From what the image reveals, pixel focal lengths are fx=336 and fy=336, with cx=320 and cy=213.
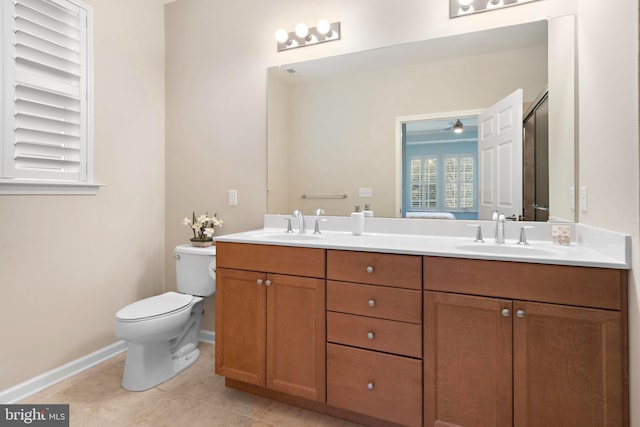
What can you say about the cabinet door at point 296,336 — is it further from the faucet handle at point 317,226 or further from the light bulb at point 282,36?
the light bulb at point 282,36

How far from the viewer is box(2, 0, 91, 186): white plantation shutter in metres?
1.79

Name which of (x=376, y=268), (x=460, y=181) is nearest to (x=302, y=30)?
(x=460, y=181)

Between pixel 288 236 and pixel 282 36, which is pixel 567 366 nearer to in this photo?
pixel 288 236

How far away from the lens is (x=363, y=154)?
6.91 ft

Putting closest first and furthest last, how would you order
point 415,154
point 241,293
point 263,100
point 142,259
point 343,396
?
point 343,396 < point 241,293 < point 415,154 < point 263,100 < point 142,259

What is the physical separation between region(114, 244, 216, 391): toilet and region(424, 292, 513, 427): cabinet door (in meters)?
1.44

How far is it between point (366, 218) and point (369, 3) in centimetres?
130

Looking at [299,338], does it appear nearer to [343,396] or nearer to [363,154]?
[343,396]

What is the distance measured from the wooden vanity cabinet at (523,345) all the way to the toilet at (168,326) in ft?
4.74

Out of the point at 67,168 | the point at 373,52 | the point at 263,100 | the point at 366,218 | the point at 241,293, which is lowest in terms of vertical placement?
the point at 241,293

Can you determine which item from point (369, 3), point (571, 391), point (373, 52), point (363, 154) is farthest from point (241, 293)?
point (369, 3)

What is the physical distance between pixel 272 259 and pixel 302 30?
1496 millimetres

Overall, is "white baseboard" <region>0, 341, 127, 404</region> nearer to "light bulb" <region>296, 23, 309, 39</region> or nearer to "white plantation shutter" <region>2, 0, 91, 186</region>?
"white plantation shutter" <region>2, 0, 91, 186</region>

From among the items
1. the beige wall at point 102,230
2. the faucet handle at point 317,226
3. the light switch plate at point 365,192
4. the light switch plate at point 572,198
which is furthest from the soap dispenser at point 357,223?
the beige wall at point 102,230
